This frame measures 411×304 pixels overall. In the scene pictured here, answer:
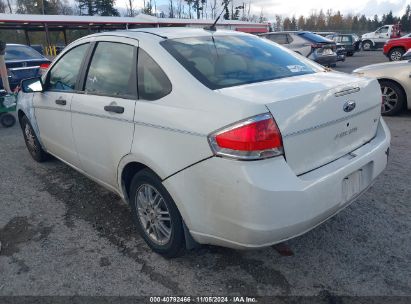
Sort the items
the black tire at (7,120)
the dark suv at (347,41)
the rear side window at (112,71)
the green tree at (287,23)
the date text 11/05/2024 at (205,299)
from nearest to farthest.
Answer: the date text 11/05/2024 at (205,299)
the rear side window at (112,71)
the black tire at (7,120)
the dark suv at (347,41)
the green tree at (287,23)

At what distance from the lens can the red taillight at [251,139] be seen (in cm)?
206

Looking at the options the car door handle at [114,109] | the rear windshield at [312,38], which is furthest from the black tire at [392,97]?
the rear windshield at [312,38]

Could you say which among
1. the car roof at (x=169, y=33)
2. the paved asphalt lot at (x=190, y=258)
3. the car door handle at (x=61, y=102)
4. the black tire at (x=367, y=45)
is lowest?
the black tire at (x=367, y=45)

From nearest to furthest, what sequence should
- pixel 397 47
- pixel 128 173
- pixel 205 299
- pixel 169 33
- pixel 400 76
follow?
pixel 205 299 → pixel 128 173 → pixel 169 33 → pixel 400 76 → pixel 397 47

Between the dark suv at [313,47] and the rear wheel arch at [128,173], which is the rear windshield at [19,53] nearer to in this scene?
the rear wheel arch at [128,173]

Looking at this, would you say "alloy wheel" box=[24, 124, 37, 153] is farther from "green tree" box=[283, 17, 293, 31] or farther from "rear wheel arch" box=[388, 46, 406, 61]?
"green tree" box=[283, 17, 293, 31]

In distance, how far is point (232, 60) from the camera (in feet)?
9.32

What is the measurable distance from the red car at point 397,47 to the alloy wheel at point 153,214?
767 inches

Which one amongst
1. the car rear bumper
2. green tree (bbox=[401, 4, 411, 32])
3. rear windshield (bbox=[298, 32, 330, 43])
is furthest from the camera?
green tree (bbox=[401, 4, 411, 32])

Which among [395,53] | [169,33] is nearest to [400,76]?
[169,33]

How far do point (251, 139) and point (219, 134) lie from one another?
0.63ft

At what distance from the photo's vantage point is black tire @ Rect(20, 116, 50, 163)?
4850mm

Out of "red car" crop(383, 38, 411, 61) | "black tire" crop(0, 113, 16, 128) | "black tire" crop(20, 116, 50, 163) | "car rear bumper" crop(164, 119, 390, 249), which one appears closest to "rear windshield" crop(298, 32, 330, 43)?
"red car" crop(383, 38, 411, 61)

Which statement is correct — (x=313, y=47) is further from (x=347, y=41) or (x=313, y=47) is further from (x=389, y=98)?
(x=347, y=41)
